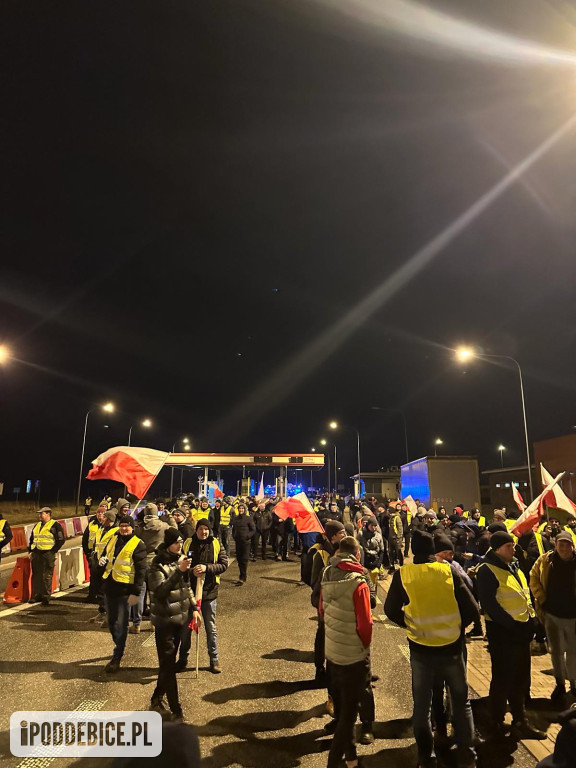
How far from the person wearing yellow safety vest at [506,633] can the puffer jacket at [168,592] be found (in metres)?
3.49

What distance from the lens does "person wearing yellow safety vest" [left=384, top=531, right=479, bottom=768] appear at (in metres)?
4.35

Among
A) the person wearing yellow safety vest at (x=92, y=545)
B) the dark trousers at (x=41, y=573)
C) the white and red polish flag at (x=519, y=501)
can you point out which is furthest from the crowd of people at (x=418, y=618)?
the dark trousers at (x=41, y=573)

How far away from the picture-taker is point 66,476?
2721 inches

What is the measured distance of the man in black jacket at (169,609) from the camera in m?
5.43

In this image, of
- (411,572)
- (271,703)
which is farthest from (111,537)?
(411,572)

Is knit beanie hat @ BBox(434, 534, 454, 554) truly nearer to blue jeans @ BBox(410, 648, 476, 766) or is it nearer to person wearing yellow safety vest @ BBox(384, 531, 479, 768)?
person wearing yellow safety vest @ BBox(384, 531, 479, 768)

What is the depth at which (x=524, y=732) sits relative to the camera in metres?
5.06

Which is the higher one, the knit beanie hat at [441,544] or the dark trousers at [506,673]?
the knit beanie hat at [441,544]

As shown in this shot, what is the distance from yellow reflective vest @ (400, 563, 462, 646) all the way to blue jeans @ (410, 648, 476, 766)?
18cm

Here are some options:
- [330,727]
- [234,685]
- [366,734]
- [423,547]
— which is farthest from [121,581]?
[423,547]

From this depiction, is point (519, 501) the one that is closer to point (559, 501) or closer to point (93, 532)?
point (559, 501)

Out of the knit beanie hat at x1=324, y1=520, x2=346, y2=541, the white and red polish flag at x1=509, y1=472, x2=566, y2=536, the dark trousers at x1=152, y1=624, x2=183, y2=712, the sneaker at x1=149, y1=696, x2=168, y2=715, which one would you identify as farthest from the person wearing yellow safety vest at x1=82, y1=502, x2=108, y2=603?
the white and red polish flag at x1=509, y1=472, x2=566, y2=536

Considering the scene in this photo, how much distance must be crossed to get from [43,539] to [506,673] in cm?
955

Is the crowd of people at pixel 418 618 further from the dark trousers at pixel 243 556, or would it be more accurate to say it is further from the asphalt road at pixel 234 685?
the dark trousers at pixel 243 556
